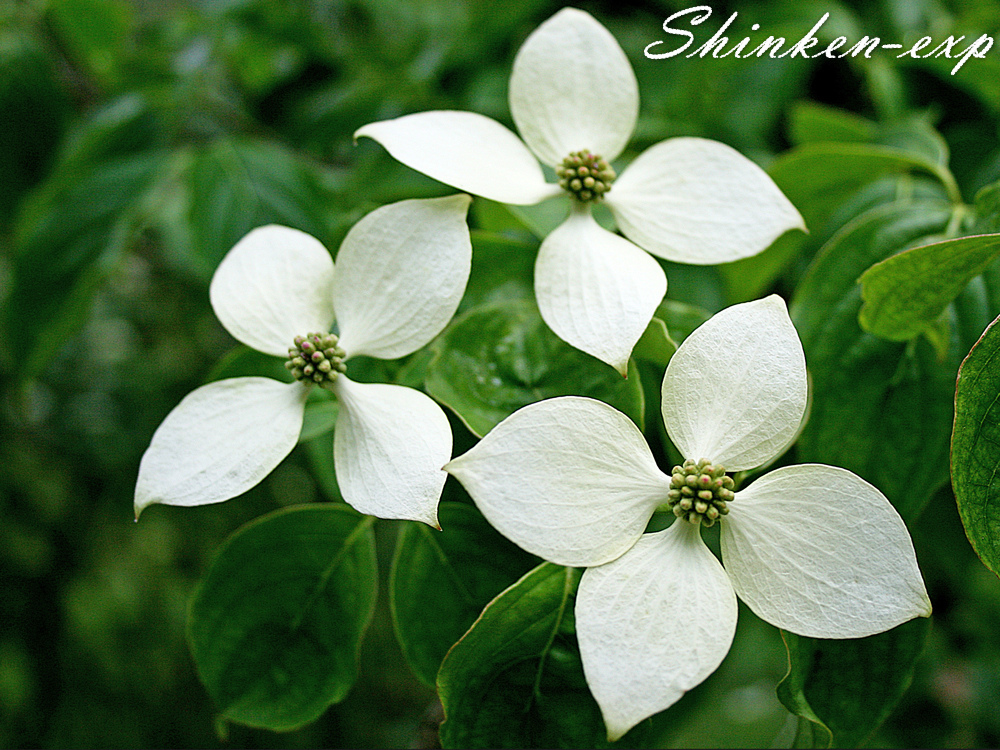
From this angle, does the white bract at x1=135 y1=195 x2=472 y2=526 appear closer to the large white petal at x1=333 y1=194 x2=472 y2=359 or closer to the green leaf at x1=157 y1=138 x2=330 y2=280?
the large white petal at x1=333 y1=194 x2=472 y2=359

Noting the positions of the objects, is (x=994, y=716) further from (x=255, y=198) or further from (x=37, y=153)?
(x=37, y=153)

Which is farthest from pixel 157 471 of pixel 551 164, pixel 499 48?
pixel 499 48

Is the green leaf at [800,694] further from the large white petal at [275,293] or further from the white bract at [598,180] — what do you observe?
the large white petal at [275,293]

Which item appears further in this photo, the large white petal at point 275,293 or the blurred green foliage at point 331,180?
the blurred green foliage at point 331,180

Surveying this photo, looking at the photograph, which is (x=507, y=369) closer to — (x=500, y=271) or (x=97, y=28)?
(x=500, y=271)

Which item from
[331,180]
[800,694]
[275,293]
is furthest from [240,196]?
[800,694]

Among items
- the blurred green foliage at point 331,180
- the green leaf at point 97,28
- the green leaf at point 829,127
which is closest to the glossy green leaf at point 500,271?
the blurred green foliage at point 331,180
